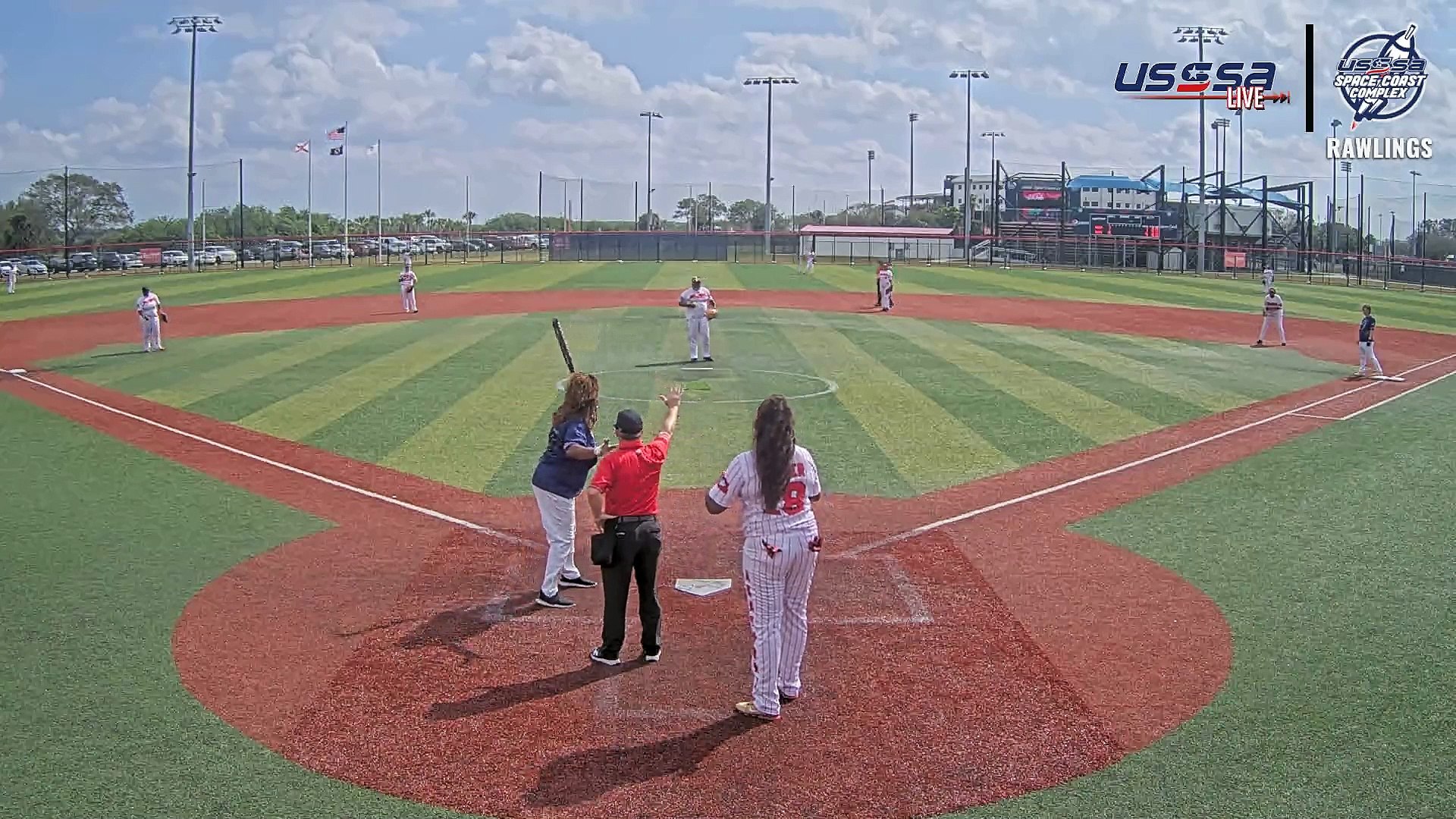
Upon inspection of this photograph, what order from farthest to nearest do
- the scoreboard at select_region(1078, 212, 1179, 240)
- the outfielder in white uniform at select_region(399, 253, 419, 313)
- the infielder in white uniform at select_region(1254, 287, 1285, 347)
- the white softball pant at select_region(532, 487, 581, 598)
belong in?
the scoreboard at select_region(1078, 212, 1179, 240) → the outfielder in white uniform at select_region(399, 253, 419, 313) → the infielder in white uniform at select_region(1254, 287, 1285, 347) → the white softball pant at select_region(532, 487, 581, 598)

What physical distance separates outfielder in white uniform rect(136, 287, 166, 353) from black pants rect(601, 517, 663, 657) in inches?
979

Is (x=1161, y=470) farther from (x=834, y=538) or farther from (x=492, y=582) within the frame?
(x=492, y=582)

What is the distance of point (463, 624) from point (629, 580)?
183 cm

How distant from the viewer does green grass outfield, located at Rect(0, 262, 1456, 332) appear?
1982 inches

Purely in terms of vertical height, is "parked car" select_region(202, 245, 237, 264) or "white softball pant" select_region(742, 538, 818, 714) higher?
"parked car" select_region(202, 245, 237, 264)

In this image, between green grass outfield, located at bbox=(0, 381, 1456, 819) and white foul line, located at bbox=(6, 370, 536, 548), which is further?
white foul line, located at bbox=(6, 370, 536, 548)

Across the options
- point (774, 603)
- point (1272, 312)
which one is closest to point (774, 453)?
point (774, 603)

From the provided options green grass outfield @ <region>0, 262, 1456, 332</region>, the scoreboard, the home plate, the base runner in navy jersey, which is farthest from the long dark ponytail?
the scoreboard

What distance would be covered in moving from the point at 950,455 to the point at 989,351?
13.8 m

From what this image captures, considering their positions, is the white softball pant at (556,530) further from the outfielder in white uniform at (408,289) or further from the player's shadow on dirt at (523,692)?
the outfielder in white uniform at (408,289)

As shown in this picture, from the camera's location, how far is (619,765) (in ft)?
25.1

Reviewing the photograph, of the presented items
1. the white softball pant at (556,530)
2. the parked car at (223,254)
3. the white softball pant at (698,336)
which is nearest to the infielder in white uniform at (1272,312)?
the white softball pant at (698,336)

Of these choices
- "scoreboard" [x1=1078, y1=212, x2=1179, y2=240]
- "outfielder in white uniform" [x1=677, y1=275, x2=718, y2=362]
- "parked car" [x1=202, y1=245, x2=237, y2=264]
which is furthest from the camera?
"scoreboard" [x1=1078, y1=212, x2=1179, y2=240]

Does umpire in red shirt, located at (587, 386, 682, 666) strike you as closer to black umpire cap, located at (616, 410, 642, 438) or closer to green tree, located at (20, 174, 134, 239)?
black umpire cap, located at (616, 410, 642, 438)
